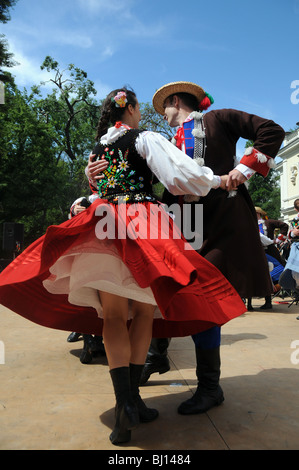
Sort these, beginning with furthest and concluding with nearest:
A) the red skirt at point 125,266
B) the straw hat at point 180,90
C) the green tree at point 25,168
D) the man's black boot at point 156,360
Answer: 1. the green tree at point 25,168
2. the man's black boot at point 156,360
3. the straw hat at point 180,90
4. the red skirt at point 125,266

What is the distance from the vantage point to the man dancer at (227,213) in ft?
7.81

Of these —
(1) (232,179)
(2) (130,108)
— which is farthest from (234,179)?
(2) (130,108)

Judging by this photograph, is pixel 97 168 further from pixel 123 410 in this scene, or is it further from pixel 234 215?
pixel 123 410

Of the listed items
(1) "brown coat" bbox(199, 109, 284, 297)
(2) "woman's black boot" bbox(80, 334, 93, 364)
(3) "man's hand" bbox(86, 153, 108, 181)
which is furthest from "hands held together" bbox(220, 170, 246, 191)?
(2) "woman's black boot" bbox(80, 334, 93, 364)

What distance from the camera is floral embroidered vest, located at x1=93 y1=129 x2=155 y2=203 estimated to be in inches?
88.0

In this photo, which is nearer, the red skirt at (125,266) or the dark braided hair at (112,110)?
the red skirt at (125,266)

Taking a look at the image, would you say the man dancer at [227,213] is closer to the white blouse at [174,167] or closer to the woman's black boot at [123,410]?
the white blouse at [174,167]

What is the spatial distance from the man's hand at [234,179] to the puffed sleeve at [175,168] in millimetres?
208

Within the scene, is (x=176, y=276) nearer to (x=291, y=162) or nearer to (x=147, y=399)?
(x=147, y=399)

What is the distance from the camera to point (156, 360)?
9.80 feet

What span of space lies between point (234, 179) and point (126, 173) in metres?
0.61

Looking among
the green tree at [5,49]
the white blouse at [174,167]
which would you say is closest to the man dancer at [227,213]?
the white blouse at [174,167]

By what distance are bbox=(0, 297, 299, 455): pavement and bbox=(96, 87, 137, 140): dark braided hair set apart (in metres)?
1.62

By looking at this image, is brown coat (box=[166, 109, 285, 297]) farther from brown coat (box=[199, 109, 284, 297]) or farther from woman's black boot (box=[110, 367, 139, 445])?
woman's black boot (box=[110, 367, 139, 445])
